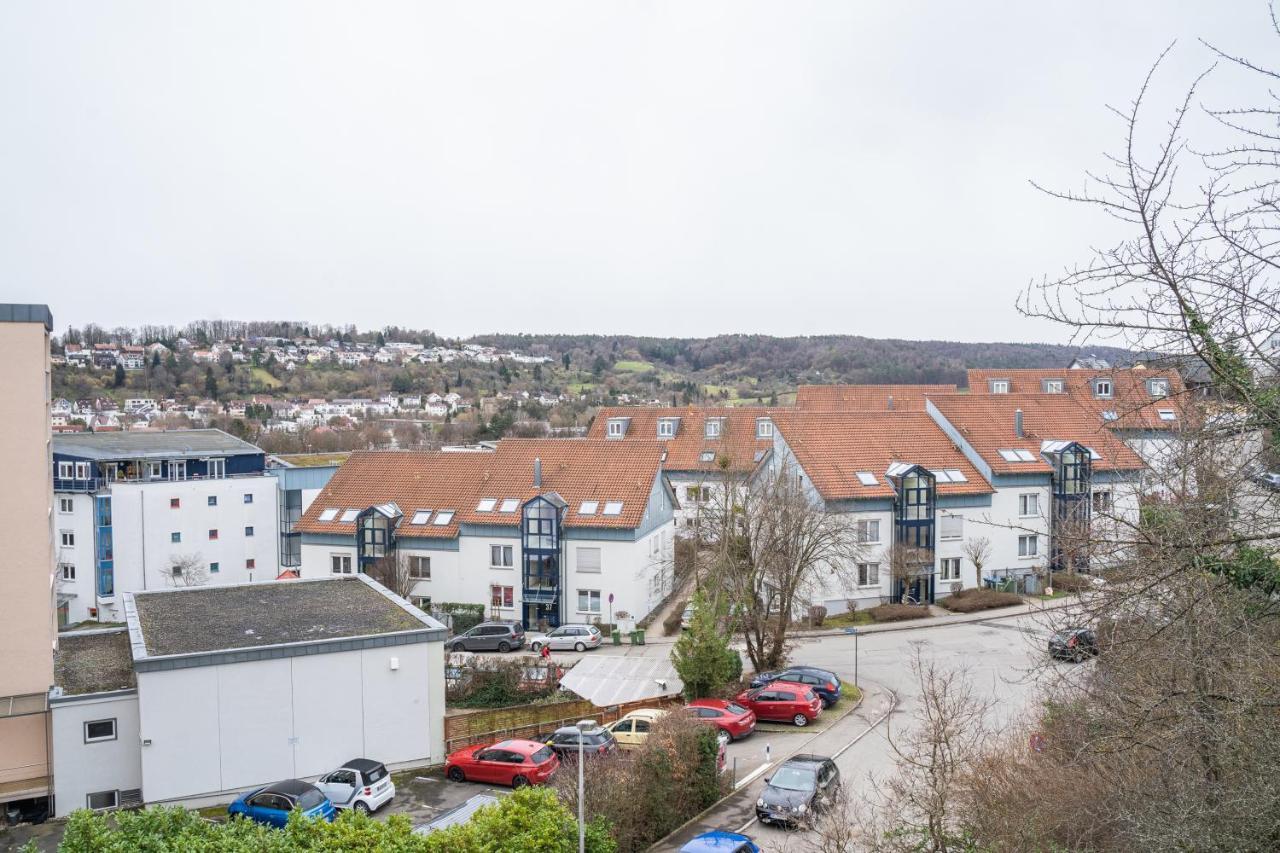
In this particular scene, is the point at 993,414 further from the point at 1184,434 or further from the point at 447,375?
the point at 447,375

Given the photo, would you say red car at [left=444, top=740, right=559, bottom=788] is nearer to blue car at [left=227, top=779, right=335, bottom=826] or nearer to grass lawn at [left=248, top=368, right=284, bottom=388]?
blue car at [left=227, top=779, right=335, bottom=826]

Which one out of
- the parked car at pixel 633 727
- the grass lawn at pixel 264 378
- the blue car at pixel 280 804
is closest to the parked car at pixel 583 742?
the parked car at pixel 633 727

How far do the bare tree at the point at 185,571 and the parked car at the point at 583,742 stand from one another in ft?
97.0

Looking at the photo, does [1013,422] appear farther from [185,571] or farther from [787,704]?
[185,571]

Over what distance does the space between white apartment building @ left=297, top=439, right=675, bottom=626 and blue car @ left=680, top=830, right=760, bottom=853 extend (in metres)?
20.5

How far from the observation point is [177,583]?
45938 mm

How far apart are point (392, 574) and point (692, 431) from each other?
25147 millimetres

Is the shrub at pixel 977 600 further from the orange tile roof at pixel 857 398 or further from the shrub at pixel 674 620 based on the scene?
the orange tile roof at pixel 857 398

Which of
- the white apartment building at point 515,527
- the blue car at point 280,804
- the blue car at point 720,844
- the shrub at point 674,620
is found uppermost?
the white apartment building at point 515,527

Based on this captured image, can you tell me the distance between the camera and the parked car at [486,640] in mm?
32500

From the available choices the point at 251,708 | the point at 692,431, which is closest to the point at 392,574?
the point at 251,708

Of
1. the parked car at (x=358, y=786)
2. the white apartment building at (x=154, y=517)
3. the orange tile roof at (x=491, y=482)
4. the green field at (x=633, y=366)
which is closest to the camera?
the parked car at (x=358, y=786)

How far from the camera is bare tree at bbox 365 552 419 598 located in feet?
119

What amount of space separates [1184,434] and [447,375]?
16106 cm
